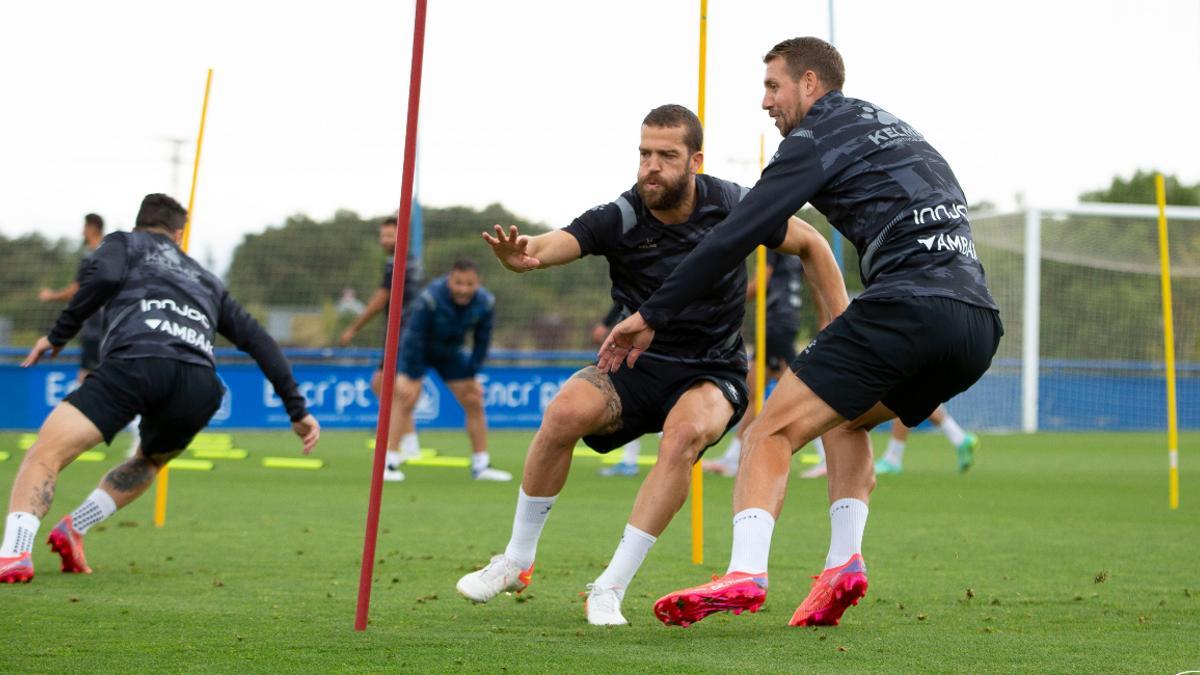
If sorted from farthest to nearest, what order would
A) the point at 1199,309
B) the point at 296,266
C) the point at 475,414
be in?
the point at 1199,309, the point at 296,266, the point at 475,414

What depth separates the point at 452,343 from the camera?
12859 mm

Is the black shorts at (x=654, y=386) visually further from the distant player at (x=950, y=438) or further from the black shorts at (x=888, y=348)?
the distant player at (x=950, y=438)

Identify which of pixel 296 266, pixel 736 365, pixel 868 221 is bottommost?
pixel 736 365

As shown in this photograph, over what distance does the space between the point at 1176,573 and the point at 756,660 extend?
121 inches

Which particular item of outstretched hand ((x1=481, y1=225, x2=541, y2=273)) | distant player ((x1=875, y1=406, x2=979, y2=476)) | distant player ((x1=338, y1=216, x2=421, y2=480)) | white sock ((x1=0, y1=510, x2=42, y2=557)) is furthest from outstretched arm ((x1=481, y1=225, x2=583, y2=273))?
distant player ((x1=875, y1=406, x2=979, y2=476))

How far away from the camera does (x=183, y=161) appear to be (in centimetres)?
1995

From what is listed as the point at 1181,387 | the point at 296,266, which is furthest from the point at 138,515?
the point at 1181,387

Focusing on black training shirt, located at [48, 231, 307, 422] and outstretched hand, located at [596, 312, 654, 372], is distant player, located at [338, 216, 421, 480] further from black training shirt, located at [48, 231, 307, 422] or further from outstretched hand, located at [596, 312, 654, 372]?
outstretched hand, located at [596, 312, 654, 372]

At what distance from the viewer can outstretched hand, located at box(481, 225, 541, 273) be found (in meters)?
5.15

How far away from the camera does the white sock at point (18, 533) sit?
6227 millimetres

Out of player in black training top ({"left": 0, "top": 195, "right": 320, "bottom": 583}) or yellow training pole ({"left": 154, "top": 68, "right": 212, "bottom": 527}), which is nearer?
player in black training top ({"left": 0, "top": 195, "right": 320, "bottom": 583})

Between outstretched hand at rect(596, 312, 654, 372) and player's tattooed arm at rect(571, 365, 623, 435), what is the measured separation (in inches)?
27.9

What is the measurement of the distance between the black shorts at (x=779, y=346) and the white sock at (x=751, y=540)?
823 centimetres

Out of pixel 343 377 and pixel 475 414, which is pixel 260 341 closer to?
pixel 475 414
